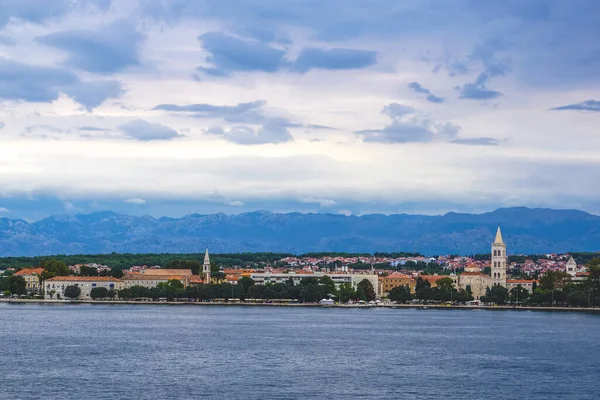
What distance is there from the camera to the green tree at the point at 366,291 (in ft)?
428

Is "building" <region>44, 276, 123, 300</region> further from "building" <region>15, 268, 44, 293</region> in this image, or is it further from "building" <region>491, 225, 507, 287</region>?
"building" <region>491, 225, 507, 287</region>

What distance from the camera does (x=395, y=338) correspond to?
66938 mm

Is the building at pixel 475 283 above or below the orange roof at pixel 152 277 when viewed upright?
below

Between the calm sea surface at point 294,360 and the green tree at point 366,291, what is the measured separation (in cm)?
4567

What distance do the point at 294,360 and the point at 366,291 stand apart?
8117 centimetres

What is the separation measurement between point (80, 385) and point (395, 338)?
95.0ft

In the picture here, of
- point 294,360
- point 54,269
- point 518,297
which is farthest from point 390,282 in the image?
point 294,360

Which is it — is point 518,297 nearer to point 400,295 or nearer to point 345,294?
point 400,295

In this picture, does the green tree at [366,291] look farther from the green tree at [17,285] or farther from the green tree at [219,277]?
the green tree at [17,285]

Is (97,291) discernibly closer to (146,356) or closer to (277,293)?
(277,293)

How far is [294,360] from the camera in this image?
52.0 m

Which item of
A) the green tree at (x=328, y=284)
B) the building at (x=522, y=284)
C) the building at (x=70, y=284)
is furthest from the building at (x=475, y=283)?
the building at (x=70, y=284)

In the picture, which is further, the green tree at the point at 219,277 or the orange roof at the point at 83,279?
the green tree at the point at 219,277

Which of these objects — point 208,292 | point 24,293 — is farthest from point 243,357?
point 24,293
